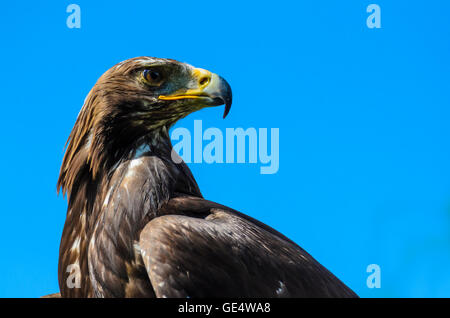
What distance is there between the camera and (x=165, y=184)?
497cm

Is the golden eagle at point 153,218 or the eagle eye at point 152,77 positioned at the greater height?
the eagle eye at point 152,77

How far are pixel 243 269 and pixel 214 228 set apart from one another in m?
0.43

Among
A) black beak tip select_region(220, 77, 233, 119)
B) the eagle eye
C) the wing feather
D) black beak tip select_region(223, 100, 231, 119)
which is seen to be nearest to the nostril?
black beak tip select_region(220, 77, 233, 119)

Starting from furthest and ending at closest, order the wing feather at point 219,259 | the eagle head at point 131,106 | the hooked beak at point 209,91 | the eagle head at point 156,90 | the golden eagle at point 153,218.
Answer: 1. the hooked beak at point 209,91
2. the eagle head at point 156,90
3. the eagle head at point 131,106
4. the golden eagle at point 153,218
5. the wing feather at point 219,259

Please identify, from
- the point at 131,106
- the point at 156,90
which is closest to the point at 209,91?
the point at 156,90

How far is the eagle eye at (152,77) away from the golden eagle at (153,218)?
0.01 m

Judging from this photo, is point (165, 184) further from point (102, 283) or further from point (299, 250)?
point (299, 250)

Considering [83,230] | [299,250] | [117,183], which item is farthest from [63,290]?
[299,250]

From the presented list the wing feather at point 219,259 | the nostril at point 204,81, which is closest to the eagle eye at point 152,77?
the nostril at point 204,81

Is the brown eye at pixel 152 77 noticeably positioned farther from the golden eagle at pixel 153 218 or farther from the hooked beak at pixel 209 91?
the hooked beak at pixel 209 91

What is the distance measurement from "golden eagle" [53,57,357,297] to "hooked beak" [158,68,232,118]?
10 mm

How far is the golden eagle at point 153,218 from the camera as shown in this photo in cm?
439

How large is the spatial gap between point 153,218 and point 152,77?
150 cm

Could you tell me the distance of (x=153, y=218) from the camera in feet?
15.5
